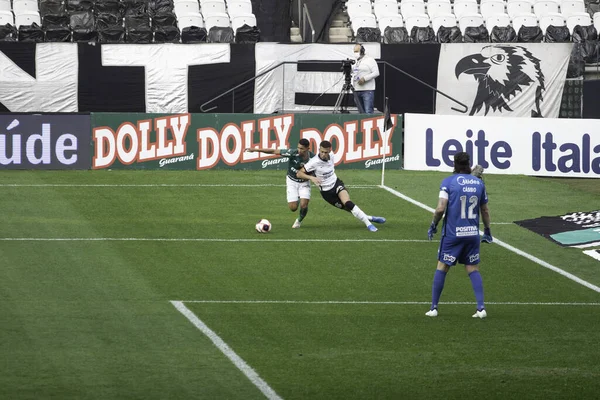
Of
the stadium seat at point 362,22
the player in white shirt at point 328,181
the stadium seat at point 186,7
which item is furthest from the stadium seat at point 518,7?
the player in white shirt at point 328,181

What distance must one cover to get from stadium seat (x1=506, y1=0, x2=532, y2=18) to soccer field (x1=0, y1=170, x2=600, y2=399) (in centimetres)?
1434

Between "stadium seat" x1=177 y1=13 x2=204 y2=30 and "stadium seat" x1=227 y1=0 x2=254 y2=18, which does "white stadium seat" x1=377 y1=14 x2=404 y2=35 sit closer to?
"stadium seat" x1=227 y1=0 x2=254 y2=18

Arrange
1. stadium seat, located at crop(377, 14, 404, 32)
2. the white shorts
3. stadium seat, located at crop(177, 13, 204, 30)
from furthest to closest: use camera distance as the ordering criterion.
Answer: stadium seat, located at crop(377, 14, 404, 32) < stadium seat, located at crop(177, 13, 204, 30) < the white shorts

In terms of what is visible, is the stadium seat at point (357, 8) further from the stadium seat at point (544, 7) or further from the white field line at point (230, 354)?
the white field line at point (230, 354)

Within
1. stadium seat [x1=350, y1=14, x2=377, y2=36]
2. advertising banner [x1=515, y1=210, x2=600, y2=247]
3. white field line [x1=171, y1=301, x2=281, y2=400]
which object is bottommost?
advertising banner [x1=515, y1=210, x2=600, y2=247]

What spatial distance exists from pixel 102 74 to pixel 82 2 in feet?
10.2

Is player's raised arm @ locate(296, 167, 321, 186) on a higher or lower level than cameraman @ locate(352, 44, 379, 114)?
lower

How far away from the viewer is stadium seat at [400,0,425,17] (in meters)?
37.6

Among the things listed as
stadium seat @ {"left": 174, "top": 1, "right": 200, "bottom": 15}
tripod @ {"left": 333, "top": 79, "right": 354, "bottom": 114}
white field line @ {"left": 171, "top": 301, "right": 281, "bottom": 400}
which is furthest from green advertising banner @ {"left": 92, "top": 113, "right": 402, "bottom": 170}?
white field line @ {"left": 171, "top": 301, "right": 281, "bottom": 400}

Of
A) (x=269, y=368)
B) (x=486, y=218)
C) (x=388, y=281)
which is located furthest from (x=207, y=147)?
(x=269, y=368)

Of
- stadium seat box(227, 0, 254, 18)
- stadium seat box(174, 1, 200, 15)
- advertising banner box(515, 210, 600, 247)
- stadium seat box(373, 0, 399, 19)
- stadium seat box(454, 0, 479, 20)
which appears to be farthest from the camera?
stadium seat box(454, 0, 479, 20)

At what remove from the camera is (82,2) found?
34906mm

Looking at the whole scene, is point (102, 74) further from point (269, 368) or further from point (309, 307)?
point (269, 368)

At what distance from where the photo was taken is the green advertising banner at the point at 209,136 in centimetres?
2973
